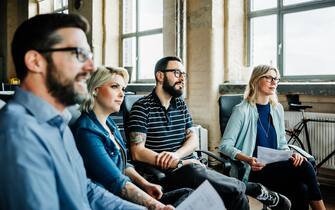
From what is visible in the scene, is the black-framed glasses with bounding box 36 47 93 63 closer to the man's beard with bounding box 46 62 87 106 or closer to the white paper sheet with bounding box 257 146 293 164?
the man's beard with bounding box 46 62 87 106

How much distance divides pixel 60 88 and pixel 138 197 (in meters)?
0.77

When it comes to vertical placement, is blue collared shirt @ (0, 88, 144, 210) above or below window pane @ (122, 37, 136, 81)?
below

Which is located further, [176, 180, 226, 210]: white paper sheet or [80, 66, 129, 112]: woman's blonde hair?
[80, 66, 129, 112]: woman's blonde hair

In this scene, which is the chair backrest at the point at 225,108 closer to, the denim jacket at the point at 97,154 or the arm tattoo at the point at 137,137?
the arm tattoo at the point at 137,137

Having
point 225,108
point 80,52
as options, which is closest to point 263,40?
point 225,108

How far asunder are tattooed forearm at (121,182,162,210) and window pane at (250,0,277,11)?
3.69 meters

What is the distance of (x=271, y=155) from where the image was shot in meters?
2.41

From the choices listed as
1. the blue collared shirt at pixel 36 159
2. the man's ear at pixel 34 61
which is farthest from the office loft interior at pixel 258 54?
the man's ear at pixel 34 61

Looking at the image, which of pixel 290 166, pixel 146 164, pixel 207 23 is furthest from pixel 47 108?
pixel 207 23

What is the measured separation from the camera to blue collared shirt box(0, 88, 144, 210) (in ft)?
2.87

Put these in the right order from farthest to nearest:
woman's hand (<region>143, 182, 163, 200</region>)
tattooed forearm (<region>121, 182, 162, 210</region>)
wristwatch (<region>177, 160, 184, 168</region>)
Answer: wristwatch (<region>177, 160, 184, 168</region>) → woman's hand (<region>143, 182, 163, 200</region>) → tattooed forearm (<region>121, 182, 162, 210</region>)

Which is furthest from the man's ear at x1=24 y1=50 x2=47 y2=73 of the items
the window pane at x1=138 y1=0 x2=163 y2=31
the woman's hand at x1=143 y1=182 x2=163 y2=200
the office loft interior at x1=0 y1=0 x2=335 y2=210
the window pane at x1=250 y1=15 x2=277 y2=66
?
the window pane at x1=138 y1=0 x2=163 y2=31

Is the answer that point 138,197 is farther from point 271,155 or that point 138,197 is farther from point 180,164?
point 271,155

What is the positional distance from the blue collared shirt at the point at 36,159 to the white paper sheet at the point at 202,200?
1.44 feet
